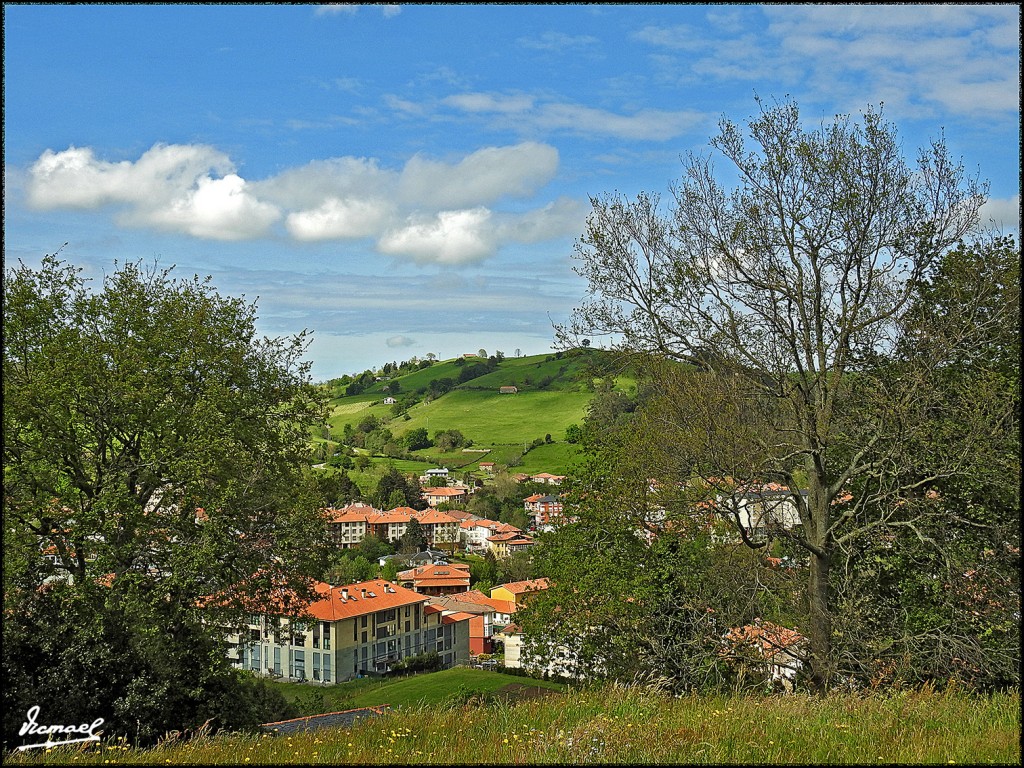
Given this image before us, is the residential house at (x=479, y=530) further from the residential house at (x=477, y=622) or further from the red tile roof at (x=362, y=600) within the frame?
the red tile roof at (x=362, y=600)

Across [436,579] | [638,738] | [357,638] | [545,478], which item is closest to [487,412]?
[545,478]

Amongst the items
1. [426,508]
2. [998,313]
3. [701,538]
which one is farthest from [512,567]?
[998,313]

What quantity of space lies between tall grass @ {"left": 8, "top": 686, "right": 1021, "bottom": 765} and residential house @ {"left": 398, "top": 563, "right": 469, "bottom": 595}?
2834 inches

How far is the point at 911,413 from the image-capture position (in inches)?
516

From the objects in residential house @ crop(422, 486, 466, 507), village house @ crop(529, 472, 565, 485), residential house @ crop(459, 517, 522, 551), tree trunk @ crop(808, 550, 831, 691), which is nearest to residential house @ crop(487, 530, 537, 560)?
residential house @ crop(459, 517, 522, 551)

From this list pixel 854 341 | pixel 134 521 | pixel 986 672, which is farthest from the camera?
pixel 134 521

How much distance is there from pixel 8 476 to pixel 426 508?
9880 cm

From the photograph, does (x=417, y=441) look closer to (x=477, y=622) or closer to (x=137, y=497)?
(x=477, y=622)

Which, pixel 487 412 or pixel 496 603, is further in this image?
pixel 487 412

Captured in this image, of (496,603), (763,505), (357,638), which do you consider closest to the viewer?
(763,505)

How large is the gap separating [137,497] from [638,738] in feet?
43.6

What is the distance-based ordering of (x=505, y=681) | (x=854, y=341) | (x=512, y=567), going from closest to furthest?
1. (x=854, y=341)
2. (x=505, y=681)
3. (x=512, y=567)

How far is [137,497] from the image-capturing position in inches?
659

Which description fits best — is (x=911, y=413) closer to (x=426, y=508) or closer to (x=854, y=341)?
(x=854, y=341)
